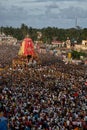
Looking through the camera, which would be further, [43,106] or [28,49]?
[28,49]

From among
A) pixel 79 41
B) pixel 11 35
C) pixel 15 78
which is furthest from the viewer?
pixel 11 35

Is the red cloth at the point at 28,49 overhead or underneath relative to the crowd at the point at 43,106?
underneath

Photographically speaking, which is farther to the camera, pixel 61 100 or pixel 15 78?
pixel 15 78

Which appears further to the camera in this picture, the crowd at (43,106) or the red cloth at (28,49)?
the red cloth at (28,49)

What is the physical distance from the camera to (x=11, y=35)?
16125 centimetres

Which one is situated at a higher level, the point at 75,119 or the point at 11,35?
the point at 75,119

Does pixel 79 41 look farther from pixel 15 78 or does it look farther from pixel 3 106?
pixel 3 106

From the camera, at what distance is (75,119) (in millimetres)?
15391

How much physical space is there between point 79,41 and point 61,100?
332 ft

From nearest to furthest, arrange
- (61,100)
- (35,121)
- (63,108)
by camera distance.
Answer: (35,121) → (63,108) → (61,100)

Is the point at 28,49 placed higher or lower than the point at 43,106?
lower

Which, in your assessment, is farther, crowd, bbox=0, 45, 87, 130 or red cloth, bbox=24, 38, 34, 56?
red cloth, bbox=24, 38, 34, 56

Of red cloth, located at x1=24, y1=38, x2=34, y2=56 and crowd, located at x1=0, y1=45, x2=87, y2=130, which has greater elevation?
crowd, located at x1=0, y1=45, x2=87, y2=130

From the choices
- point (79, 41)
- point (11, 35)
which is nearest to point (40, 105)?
point (79, 41)
